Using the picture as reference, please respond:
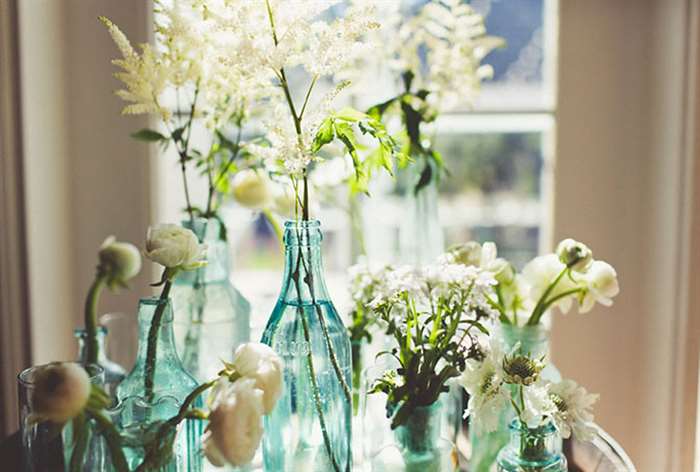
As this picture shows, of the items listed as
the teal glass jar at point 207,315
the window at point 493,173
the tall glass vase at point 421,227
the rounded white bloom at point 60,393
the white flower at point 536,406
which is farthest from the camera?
the window at point 493,173

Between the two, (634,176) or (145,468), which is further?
A: (634,176)

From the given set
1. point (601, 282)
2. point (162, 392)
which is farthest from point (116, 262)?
point (601, 282)

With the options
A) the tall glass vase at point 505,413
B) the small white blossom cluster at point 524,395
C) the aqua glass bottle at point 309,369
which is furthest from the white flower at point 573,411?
the aqua glass bottle at point 309,369

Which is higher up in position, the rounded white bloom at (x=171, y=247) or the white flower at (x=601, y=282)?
the rounded white bloom at (x=171, y=247)

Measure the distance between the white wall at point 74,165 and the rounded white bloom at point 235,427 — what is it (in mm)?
647

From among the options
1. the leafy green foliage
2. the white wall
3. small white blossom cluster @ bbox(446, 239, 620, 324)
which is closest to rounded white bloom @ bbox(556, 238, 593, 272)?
small white blossom cluster @ bbox(446, 239, 620, 324)

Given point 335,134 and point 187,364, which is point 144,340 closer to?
point 187,364

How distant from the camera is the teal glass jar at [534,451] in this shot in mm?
810

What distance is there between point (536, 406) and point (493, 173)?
3.61 feet

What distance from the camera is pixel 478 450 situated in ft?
3.10

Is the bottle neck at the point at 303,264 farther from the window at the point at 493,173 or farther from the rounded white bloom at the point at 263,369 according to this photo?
the window at the point at 493,173

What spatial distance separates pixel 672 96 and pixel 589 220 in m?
0.24

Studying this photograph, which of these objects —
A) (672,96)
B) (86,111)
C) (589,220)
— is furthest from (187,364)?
(672,96)

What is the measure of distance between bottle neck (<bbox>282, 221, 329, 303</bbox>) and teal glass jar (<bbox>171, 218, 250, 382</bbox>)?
20cm
